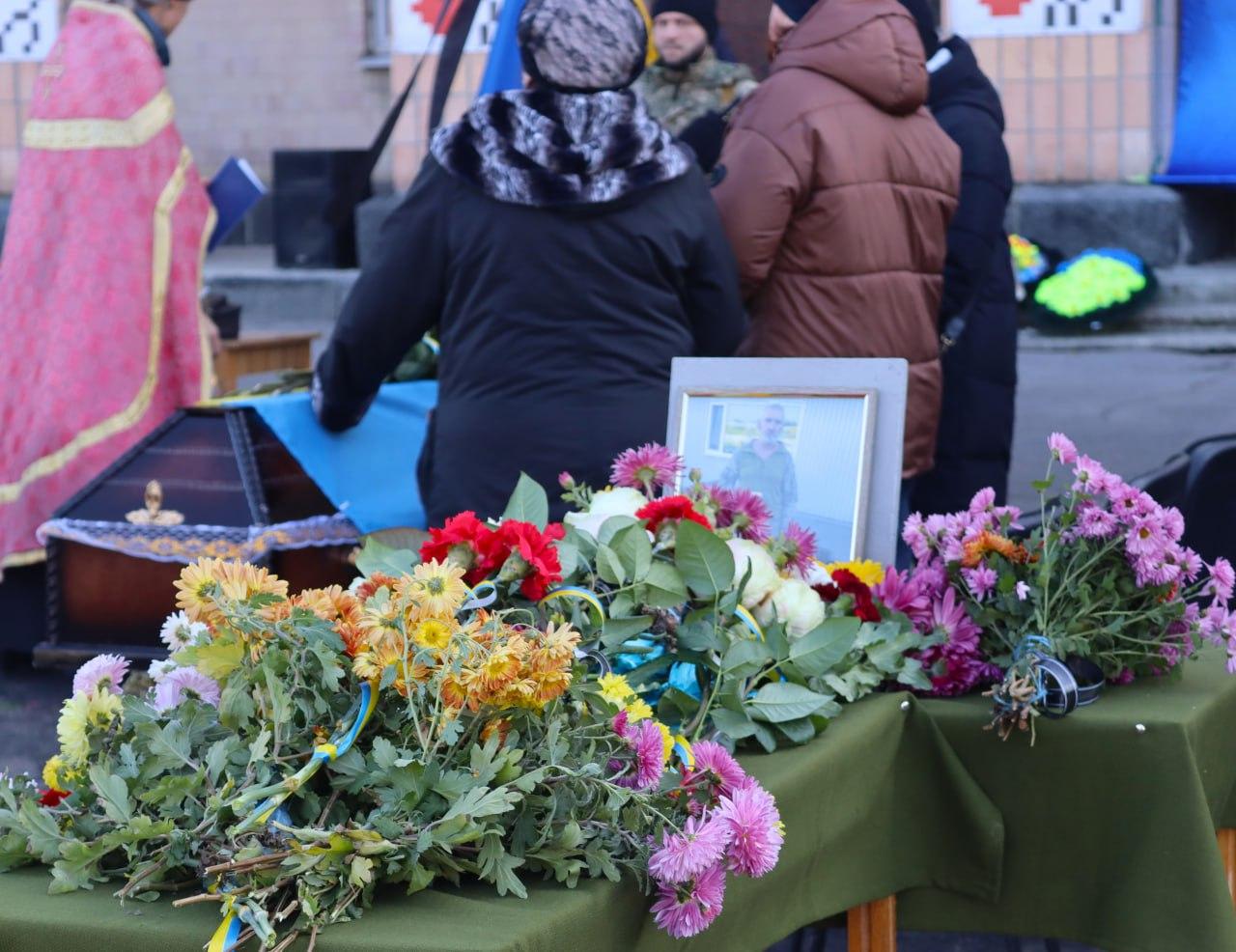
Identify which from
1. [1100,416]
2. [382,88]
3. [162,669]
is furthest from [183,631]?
[382,88]

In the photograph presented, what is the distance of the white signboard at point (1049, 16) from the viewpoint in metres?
9.31

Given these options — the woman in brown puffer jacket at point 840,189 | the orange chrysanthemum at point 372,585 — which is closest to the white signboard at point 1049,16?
the woman in brown puffer jacket at point 840,189

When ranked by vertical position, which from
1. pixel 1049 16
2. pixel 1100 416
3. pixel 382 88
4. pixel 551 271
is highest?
pixel 1049 16

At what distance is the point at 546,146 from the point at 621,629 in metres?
1.29

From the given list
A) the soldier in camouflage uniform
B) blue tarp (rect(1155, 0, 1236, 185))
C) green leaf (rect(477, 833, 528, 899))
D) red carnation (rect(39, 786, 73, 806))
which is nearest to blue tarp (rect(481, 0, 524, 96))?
the soldier in camouflage uniform

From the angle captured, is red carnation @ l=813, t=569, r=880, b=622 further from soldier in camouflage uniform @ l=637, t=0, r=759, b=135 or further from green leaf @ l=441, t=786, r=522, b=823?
soldier in camouflage uniform @ l=637, t=0, r=759, b=135

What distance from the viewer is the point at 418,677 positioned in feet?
4.58

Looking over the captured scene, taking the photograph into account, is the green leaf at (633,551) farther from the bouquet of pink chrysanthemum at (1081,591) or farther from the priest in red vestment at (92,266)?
the priest in red vestment at (92,266)

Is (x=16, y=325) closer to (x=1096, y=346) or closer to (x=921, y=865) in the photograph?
(x=921, y=865)

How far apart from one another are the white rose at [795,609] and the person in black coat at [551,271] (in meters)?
1.09

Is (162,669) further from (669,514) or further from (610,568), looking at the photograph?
(669,514)

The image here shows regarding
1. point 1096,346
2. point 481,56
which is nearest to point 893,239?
point 1096,346

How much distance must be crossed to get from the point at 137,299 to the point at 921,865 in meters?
2.56

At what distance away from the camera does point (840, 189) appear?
11.1ft
